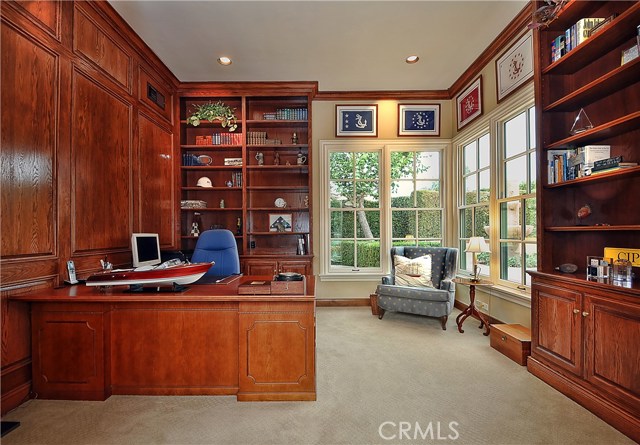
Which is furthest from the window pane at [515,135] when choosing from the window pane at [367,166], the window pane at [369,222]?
the window pane at [369,222]

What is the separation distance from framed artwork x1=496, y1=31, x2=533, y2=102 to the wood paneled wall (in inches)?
156

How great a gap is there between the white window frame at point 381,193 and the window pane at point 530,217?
1.56m

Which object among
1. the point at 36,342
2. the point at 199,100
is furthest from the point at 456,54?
the point at 36,342

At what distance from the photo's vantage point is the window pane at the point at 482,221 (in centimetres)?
379

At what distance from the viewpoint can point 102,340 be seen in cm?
205

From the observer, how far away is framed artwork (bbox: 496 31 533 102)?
2.94 meters

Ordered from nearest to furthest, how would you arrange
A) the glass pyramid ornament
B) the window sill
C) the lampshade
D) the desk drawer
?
the glass pyramid ornament, the desk drawer, the lampshade, the window sill

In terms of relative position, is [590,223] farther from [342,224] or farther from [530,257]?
[342,224]

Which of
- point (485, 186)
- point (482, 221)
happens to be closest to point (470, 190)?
point (485, 186)

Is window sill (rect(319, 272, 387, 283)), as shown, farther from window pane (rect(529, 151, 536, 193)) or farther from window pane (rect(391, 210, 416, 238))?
window pane (rect(529, 151, 536, 193))

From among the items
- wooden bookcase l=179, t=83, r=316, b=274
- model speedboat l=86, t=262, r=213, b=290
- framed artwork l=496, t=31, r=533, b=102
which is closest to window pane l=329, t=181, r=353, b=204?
wooden bookcase l=179, t=83, r=316, b=274

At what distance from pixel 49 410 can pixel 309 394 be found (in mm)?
1692

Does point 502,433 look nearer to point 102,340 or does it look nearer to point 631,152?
point 631,152

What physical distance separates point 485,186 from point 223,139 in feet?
12.0
